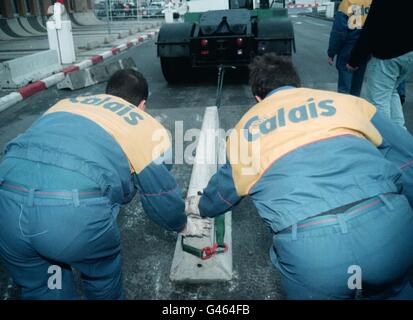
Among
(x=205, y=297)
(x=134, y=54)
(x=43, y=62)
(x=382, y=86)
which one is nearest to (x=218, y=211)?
(x=205, y=297)

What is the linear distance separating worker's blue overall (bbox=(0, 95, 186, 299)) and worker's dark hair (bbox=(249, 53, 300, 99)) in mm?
575

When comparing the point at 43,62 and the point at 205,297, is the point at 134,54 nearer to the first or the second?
the point at 43,62

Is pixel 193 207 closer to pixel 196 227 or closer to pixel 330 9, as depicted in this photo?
pixel 196 227

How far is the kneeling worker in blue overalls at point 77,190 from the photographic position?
1.61 metres

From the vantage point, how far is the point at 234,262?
2.67 meters

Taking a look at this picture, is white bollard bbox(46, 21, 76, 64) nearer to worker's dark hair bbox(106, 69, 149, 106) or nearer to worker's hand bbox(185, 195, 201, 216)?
worker's dark hair bbox(106, 69, 149, 106)

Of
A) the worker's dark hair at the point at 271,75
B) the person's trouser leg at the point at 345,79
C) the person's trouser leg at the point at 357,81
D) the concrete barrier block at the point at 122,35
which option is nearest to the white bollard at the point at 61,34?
the person's trouser leg at the point at 345,79

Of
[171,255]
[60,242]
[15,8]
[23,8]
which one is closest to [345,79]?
[171,255]

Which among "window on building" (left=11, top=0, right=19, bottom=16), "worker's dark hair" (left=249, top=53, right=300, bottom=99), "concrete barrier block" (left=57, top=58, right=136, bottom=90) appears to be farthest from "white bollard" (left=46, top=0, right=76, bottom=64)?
"window on building" (left=11, top=0, right=19, bottom=16)

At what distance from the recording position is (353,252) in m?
1.43

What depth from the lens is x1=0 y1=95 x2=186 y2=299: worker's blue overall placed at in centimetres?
161

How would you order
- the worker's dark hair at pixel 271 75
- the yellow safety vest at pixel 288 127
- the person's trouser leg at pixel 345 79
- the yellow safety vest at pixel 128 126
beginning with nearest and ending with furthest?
the yellow safety vest at pixel 288 127 → the yellow safety vest at pixel 128 126 → the worker's dark hair at pixel 271 75 → the person's trouser leg at pixel 345 79

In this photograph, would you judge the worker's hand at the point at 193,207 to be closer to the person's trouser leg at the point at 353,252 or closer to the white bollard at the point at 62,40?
the person's trouser leg at the point at 353,252

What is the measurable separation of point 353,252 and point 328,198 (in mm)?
221
